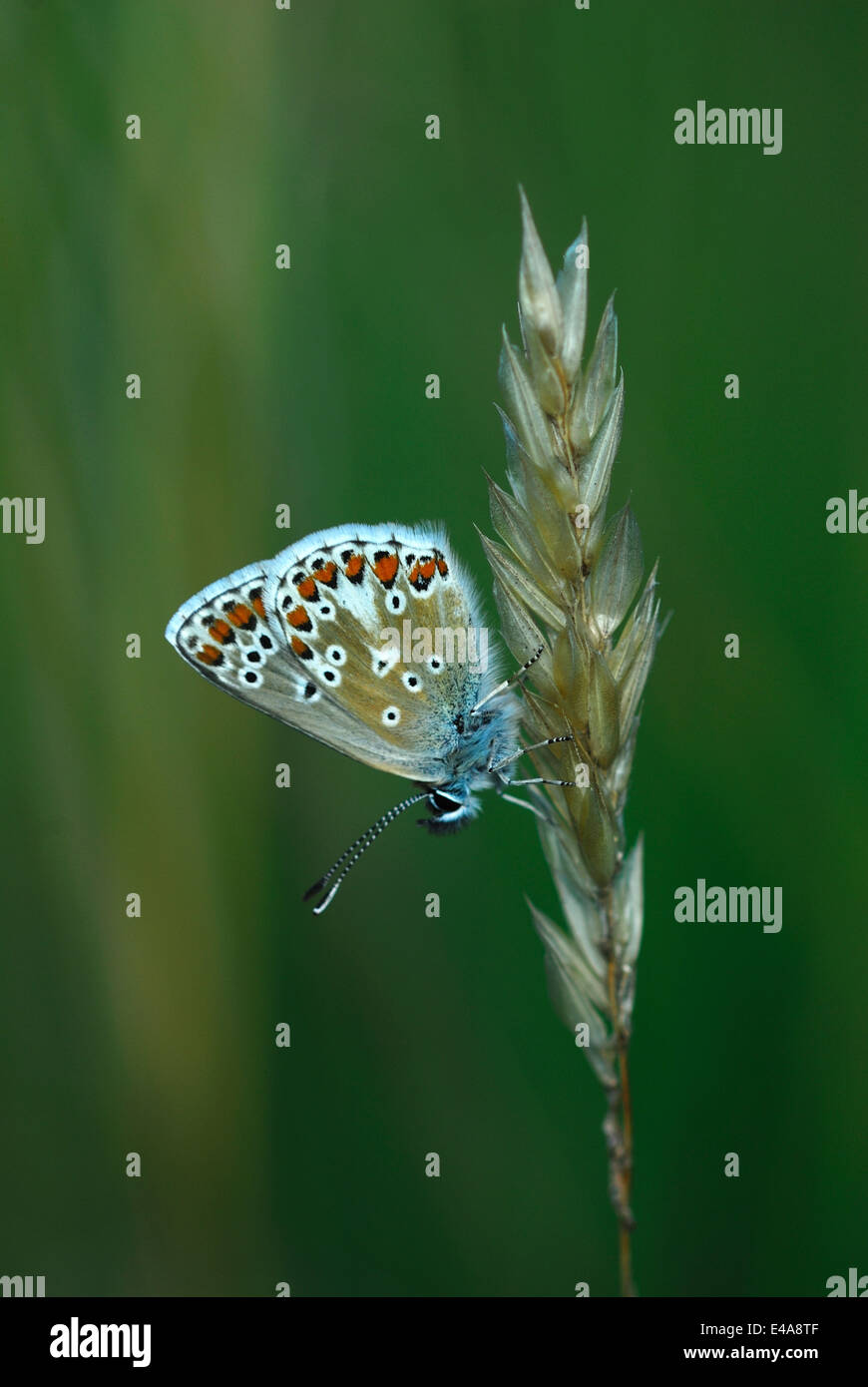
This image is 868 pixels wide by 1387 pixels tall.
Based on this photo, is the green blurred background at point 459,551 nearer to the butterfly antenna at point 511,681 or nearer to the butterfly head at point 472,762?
the butterfly head at point 472,762

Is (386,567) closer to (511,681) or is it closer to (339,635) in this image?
(339,635)

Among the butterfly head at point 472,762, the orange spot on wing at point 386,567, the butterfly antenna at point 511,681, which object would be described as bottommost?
the butterfly head at point 472,762

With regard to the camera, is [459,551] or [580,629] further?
[459,551]

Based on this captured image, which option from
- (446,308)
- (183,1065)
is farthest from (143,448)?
(183,1065)

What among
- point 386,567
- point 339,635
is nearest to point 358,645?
point 339,635

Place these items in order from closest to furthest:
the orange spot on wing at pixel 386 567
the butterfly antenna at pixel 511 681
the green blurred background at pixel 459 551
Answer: the butterfly antenna at pixel 511 681
the orange spot on wing at pixel 386 567
the green blurred background at pixel 459 551

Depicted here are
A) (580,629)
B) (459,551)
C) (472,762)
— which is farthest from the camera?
(459,551)

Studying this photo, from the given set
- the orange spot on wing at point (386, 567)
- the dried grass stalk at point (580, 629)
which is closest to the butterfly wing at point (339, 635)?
the orange spot on wing at point (386, 567)
